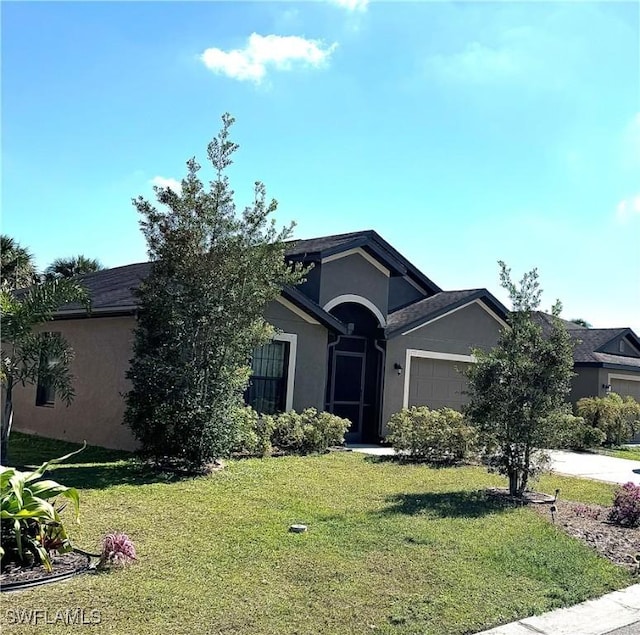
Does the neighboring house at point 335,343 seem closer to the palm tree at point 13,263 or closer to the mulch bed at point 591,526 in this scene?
the mulch bed at point 591,526

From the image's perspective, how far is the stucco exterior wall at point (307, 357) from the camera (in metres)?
14.7

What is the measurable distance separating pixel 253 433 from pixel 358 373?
5.89m

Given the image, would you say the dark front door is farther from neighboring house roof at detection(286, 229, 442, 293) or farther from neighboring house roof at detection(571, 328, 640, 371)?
neighboring house roof at detection(571, 328, 640, 371)

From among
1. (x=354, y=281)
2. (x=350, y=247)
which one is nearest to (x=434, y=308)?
(x=354, y=281)

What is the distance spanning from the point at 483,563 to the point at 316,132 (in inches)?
315

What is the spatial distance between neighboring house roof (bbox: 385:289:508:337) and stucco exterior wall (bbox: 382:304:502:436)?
31 cm

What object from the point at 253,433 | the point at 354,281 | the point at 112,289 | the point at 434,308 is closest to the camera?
the point at 253,433

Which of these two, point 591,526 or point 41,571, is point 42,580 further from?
point 591,526

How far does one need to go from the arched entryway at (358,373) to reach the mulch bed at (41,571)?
11578 mm

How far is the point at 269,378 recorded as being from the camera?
1463 cm

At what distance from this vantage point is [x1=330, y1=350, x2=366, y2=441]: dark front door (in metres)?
16.8

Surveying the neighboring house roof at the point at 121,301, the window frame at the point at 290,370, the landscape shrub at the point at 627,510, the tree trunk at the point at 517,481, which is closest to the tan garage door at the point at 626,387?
the neighboring house roof at the point at 121,301

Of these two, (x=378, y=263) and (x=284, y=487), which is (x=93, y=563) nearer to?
(x=284, y=487)

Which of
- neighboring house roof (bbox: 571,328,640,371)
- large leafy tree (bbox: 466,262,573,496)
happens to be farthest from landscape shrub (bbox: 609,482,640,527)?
neighboring house roof (bbox: 571,328,640,371)
